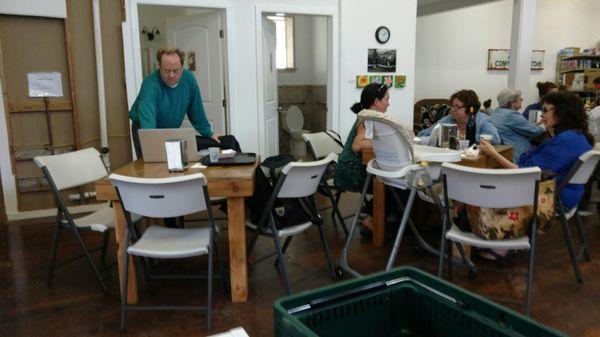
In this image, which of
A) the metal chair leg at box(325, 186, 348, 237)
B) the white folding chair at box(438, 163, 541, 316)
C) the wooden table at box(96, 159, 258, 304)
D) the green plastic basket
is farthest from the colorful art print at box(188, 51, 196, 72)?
the green plastic basket

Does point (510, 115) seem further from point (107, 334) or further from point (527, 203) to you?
point (107, 334)

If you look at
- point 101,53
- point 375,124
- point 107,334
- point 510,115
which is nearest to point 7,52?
point 101,53

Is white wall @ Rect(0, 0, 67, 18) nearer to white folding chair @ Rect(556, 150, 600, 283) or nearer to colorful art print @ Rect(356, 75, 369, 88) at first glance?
colorful art print @ Rect(356, 75, 369, 88)

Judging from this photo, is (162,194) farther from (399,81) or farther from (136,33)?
(399,81)

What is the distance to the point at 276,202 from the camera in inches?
104

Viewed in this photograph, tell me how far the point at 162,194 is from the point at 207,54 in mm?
3398

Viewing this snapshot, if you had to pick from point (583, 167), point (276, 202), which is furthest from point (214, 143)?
point (583, 167)

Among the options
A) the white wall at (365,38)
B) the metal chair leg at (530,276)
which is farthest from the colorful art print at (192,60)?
the metal chair leg at (530,276)

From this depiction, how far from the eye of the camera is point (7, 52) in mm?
4141

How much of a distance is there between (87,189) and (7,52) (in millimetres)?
1467

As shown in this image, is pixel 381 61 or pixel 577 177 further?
pixel 381 61

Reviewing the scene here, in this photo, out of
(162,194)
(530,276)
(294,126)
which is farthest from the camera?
(294,126)

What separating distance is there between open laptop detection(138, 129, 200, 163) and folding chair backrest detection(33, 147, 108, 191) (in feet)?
1.70

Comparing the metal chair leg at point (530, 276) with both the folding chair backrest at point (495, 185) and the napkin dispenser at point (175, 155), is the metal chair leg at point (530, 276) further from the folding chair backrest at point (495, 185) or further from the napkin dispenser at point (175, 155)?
the napkin dispenser at point (175, 155)
